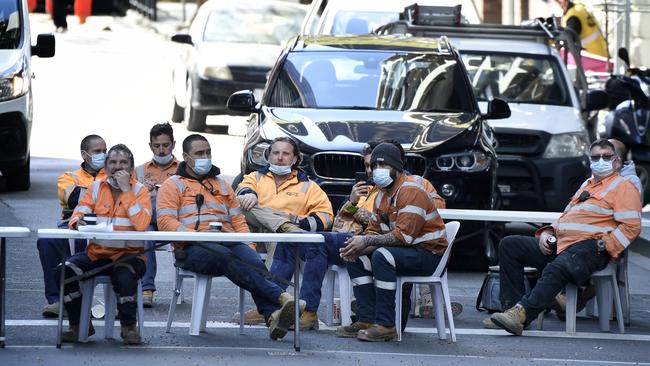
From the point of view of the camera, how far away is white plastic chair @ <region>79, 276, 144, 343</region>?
9.87 m

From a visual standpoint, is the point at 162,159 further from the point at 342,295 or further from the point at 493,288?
the point at 493,288

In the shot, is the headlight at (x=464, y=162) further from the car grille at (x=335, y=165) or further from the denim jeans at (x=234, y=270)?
the denim jeans at (x=234, y=270)

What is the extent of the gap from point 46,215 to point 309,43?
9.62 feet

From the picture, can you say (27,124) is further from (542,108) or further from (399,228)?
(399,228)

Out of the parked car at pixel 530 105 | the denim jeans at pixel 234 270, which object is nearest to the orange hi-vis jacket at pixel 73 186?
the denim jeans at pixel 234 270

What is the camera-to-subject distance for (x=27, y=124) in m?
17.4

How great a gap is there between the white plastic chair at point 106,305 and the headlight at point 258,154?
2934 mm

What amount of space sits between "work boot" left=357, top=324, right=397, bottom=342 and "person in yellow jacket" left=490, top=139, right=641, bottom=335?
2.57 ft

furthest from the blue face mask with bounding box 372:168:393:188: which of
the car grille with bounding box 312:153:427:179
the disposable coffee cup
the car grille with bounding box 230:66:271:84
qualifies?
the car grille with bounding box 230:66:271:84

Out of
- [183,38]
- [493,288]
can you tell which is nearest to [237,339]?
[493,288]

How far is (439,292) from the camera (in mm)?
10508

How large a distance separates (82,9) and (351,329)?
3326 cm

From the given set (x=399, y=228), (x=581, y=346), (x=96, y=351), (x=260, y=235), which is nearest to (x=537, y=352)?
(x=581, y=346)

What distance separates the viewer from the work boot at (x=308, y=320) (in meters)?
10.6
